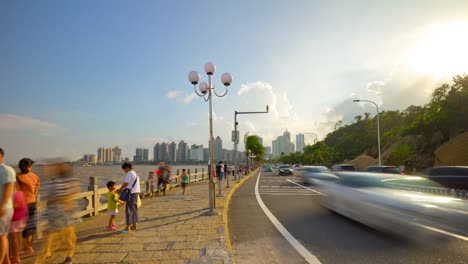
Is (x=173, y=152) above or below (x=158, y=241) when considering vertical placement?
above

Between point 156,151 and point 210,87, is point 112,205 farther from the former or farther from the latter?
point 156,151

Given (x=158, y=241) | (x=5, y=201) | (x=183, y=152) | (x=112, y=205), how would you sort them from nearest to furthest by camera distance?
(x=5, y=201), (x=158, y=241), (x=112, y=205), (x=183, y=152)

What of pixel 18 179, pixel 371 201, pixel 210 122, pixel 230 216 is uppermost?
pixel 210 122

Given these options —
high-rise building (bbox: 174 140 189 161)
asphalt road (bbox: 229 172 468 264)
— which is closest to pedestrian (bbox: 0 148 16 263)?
asphalt road (bbox: 229 172 468 264)

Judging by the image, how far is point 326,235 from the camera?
7.30 metres

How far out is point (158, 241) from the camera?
637 cm

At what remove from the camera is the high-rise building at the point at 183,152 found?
122m

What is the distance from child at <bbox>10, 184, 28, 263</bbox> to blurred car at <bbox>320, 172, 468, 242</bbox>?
7034 millimetres

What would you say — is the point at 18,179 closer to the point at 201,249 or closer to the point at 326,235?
the point at 201,249

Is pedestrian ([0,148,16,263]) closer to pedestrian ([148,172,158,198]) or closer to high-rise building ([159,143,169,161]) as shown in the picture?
pedestrian ([148,172,158,198])

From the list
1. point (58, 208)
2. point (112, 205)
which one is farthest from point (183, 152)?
point (58, 208)

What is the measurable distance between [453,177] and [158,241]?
1312 centimetres

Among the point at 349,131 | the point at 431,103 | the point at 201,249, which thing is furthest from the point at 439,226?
the point at 349,131

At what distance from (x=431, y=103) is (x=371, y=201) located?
58.5 meters
